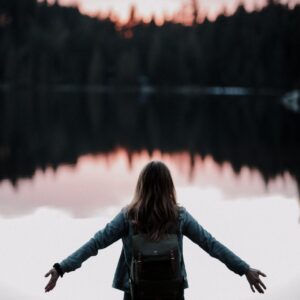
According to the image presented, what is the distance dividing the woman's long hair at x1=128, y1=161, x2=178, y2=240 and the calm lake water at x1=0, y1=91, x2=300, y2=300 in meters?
2.66

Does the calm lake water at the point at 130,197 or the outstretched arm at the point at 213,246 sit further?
the calm lake water at the point at 130,197

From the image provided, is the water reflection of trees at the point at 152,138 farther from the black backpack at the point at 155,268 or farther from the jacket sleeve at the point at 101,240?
the black backpack at the point at 155,268

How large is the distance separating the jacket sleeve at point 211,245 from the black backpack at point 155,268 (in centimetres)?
14

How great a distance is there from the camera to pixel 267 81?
8531 cm

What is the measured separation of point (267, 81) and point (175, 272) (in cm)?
8396

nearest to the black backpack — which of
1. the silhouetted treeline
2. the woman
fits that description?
the woman

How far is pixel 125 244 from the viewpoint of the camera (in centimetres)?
319

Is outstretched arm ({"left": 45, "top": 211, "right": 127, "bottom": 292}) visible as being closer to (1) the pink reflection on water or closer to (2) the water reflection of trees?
(1) the pink reflection on water

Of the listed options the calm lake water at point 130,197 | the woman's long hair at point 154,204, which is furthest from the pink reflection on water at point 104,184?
the woman's long hair at point 154,204

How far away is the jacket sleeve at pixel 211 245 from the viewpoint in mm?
3188

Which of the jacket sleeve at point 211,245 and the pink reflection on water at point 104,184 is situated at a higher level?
the jacket sleeve at point 211,245

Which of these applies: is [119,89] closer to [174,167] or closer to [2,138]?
[2,138]

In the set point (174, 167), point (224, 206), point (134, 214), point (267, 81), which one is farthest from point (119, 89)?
point (134, 214)

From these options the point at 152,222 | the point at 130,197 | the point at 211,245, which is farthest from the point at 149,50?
the point at 152,222
